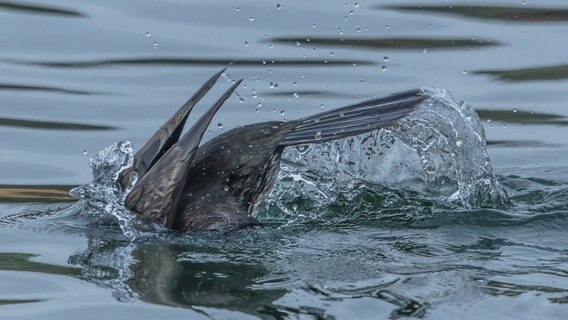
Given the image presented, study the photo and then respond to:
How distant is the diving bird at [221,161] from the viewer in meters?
6.44

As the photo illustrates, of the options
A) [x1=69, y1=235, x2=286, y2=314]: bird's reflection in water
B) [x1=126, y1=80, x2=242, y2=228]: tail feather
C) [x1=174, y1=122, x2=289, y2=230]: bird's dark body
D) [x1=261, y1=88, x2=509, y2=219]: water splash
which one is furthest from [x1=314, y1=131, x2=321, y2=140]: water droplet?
[x1=69, y1=235, x2=286, y2=314]: bird's reflection in water

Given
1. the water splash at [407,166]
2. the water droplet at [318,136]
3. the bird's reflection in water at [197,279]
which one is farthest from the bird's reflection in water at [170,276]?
the water splash at [407,166]

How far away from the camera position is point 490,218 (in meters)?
6.67

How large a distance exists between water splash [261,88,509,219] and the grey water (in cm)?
1

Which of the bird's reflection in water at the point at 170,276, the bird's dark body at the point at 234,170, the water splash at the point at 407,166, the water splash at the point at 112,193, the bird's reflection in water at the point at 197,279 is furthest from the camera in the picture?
the water splash at the point at 407,166

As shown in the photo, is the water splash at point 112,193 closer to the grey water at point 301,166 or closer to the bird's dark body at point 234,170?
the grey water at point 301,166

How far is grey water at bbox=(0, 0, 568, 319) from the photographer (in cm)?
562

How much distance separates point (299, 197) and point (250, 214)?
0.55m

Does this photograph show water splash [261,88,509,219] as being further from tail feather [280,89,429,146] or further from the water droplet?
the water droplet

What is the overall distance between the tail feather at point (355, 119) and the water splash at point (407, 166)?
0.18 metres

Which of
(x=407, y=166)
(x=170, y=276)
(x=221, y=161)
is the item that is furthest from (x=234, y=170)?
(x=407, y=166)

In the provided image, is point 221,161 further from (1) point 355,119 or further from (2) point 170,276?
(2) point 170,276

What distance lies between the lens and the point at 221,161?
6.78m

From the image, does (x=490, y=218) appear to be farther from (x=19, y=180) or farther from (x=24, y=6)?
(x=24, y=6)
